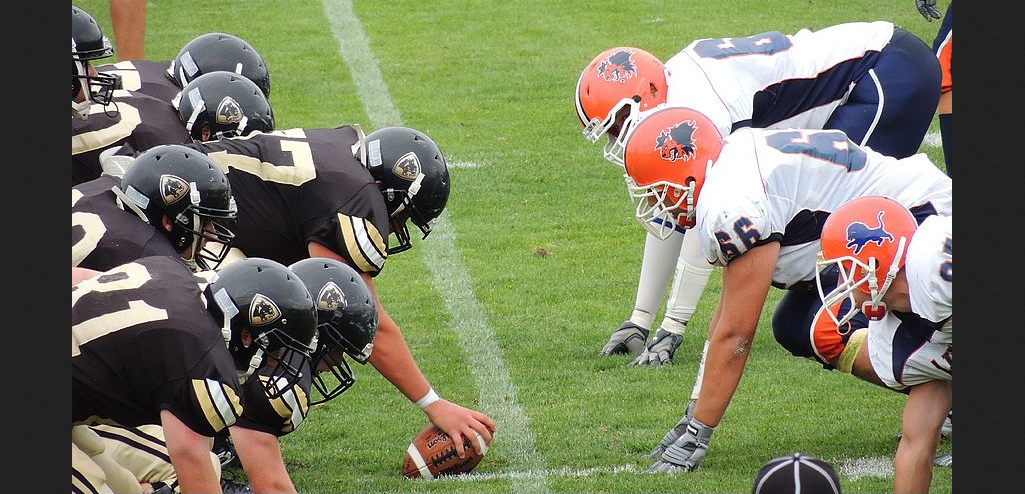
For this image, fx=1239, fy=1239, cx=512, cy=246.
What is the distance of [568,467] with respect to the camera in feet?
14.6

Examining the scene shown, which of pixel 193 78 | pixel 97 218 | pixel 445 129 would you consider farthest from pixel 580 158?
pixel 97 218

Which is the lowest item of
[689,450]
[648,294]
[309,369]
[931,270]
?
[648,294]

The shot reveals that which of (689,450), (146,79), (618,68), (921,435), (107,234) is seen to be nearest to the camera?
(921,435)

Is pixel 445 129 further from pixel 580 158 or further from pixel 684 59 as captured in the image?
pixel 684 59

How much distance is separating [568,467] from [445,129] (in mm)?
5199

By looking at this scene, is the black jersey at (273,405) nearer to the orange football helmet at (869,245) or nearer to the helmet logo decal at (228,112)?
the helmet logo decal at (228,112)

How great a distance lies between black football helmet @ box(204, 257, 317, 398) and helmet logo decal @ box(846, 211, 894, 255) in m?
1.55

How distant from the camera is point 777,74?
16.9 ft

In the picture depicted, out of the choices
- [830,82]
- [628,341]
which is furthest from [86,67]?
[830,82]

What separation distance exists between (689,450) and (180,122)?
2434 millimetres

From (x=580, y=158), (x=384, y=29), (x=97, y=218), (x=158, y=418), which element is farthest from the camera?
(x=384, y=29)

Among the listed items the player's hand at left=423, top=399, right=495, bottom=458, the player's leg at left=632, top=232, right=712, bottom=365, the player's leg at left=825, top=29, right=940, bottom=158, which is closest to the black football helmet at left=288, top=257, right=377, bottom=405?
the player's hand at left=423, top=399, right=495, bottom=458

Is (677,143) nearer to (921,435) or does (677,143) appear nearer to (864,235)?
(864,235)

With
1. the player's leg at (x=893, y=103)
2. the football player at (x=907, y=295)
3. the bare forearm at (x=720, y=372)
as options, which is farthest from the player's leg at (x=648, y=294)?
the football player at (x=907, y=295)
